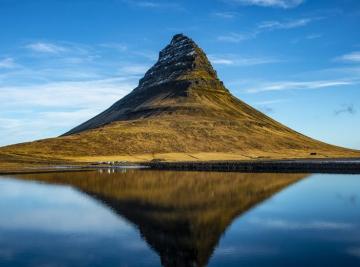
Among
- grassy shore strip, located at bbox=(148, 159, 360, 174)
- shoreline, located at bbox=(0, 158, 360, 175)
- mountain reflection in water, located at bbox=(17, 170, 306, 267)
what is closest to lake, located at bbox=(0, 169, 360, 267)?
mountain reflection in water, located at bbox=(17, 170, 306, 267)

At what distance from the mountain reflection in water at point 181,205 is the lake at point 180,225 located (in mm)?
107

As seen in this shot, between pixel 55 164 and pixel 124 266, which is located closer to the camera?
pixel 124 266

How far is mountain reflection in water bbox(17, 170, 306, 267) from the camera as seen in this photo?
3891 centimetres

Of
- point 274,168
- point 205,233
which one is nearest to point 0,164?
point 274,168

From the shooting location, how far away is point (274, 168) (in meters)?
129

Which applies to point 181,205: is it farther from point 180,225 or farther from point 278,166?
point 278,166

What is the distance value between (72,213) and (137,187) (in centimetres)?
2641

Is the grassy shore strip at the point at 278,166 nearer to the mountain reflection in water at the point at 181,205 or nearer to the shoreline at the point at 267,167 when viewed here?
the shoreline at the point at 267,167

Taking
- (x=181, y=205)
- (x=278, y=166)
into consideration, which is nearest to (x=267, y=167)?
(x=278, y=166)

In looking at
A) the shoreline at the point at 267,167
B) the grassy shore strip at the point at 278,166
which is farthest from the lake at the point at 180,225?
the grassy shore strip at the point at 278,166

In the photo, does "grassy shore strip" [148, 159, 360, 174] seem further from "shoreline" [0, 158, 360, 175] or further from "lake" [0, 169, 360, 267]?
"lake" [0, 169, 360, 267]

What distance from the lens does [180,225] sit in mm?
47156

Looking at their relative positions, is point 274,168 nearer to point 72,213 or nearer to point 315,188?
point 315,188

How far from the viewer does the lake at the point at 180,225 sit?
35.4m
